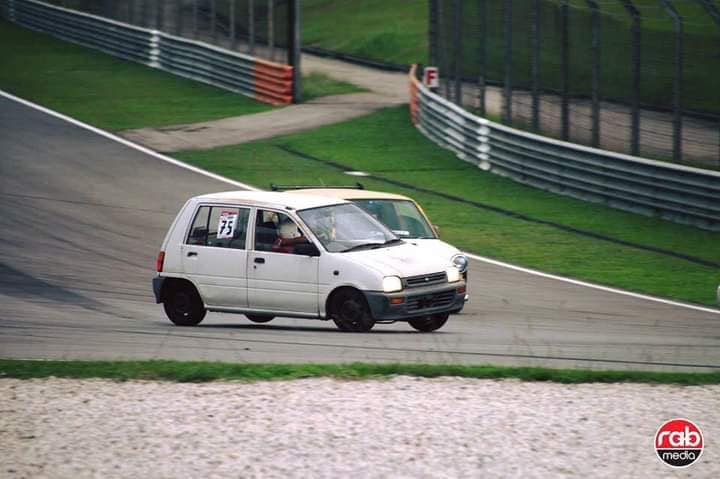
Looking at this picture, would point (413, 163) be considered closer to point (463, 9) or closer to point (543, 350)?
point (463, 9)

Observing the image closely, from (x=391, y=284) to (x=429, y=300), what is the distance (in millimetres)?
531

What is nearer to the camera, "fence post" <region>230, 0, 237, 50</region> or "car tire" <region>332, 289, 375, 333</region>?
"car tire" <region>332, 289, 375, 333</region>

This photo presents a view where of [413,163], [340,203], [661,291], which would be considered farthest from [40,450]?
[413,163]

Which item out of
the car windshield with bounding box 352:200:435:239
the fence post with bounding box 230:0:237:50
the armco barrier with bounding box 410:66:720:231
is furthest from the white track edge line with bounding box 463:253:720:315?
the fence post with bounding box 230:0:237:50

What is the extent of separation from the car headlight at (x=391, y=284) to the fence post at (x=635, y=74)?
36.2 feet

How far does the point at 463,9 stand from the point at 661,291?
13.8m

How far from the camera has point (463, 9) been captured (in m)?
29.3

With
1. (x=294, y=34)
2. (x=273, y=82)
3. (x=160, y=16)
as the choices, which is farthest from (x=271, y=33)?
(x=160, y=16)

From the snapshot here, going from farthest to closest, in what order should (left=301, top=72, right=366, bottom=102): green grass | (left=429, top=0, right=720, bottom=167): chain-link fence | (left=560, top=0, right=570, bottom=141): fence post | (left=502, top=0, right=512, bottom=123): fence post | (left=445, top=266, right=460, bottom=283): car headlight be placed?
(left=301, top=72, right=366, bottom=102): green grass, (left=502, top=0, right=512, bottom=123): fence post, (left=560, top=0, right=570, bottom=141): fence post, (left=429, top=0, right=720, bottom=167): chain-link fence, (left=445, top=266, right=460, bottom=283): car headlight

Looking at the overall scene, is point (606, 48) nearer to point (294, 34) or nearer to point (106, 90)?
point (294, 34)

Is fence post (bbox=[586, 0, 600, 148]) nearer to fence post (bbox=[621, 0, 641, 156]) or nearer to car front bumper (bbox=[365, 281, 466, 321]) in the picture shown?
fence post (bbox=[621, 0, 641, 156])

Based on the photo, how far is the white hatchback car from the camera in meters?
13.3

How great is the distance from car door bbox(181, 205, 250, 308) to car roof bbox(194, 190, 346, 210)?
0.10m

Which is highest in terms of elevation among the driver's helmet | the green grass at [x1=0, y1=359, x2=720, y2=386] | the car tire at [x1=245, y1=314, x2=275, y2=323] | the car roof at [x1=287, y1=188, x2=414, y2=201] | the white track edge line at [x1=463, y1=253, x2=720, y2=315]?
the driver's helmet
